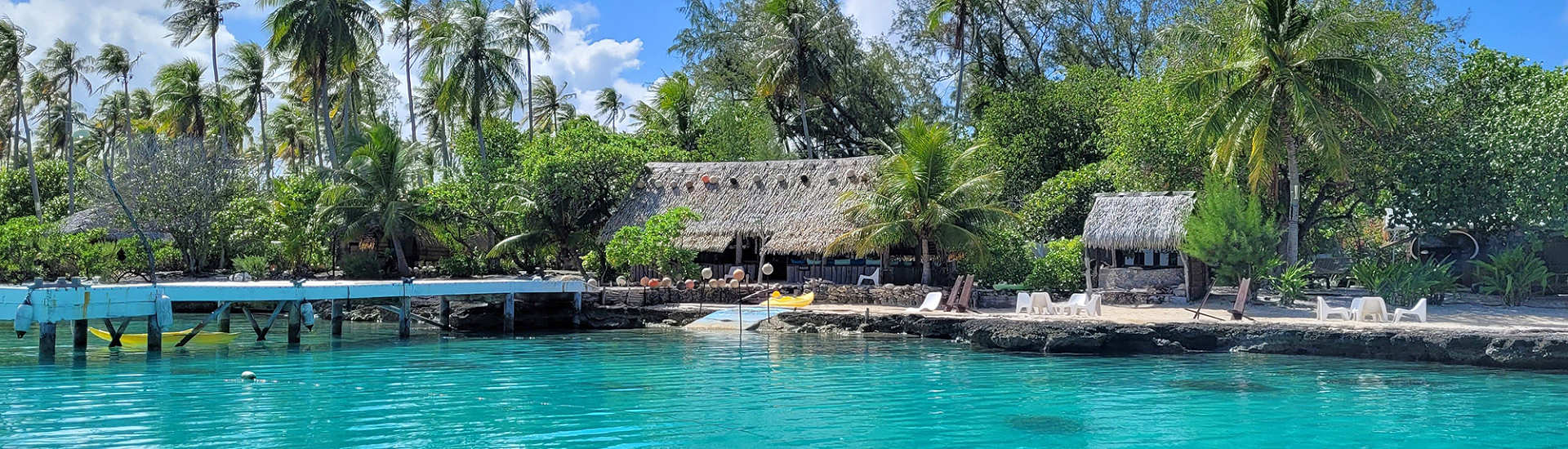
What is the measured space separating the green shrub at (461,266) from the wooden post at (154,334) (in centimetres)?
1318

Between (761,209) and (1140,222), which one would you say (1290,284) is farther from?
(761,209)

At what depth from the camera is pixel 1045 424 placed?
40.2ft

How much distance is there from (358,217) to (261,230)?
4.15m

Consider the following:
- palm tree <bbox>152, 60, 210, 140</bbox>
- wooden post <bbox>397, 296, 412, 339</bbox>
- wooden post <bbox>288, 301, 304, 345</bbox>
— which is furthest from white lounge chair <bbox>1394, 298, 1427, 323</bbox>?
palm tree <bbox>152, 60, 210, 140</bbox>

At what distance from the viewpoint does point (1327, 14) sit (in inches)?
896

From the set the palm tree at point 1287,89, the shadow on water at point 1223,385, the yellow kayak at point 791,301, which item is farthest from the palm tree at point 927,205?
the shadow on water at point 1223,385

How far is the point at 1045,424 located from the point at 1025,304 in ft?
31.7

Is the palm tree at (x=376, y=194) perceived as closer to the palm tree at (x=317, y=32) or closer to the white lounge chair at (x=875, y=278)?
the palm tree at (x=317, y=32)

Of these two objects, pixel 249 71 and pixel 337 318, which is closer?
pixel 337 318

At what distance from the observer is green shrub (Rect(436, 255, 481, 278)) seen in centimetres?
3191

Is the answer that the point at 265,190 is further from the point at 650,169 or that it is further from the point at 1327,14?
the point at 1327,14

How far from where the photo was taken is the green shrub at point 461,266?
3191 centimetres

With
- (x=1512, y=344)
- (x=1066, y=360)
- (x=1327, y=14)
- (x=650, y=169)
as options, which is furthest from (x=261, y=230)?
(x=1512, y=344)

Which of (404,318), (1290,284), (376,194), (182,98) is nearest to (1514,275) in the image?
(1290,284)
